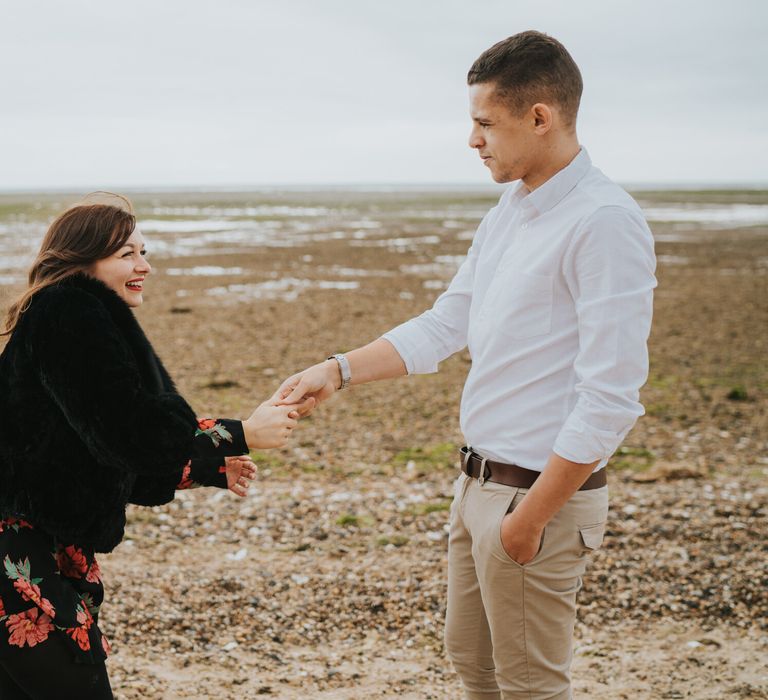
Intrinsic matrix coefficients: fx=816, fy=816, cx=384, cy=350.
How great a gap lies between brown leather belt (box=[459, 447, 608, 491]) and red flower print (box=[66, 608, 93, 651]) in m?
1.38

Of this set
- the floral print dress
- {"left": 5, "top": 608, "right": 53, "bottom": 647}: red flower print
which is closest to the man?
the floral print dress

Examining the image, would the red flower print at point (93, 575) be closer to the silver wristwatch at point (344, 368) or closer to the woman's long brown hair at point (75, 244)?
the woman's long brown hair at point (75, 244)

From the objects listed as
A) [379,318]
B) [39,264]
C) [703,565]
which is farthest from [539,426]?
[379,318]

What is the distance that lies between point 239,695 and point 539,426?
2.70 meters

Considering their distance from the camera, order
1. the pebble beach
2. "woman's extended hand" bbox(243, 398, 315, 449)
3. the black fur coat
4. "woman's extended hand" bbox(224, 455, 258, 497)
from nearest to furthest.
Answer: the black fur coat → "woman's extended hand" bbox(243, 398, 315, 449) → "woman's extended hand" bbox(224, 455, 258, 497) → the pebble beach

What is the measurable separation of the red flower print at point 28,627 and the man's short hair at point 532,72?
7.28 ft

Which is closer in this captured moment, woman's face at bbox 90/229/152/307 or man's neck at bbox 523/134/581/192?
man's neck at bbox 523/134/581/192

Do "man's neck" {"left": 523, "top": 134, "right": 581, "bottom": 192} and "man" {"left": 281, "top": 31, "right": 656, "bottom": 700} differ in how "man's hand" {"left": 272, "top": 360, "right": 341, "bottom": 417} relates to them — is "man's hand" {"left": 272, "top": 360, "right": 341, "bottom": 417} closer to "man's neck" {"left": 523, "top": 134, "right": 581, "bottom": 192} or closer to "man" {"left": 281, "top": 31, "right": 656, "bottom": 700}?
"man" {"left": 281, "top": 31, "right": 656, "bottom": 700}

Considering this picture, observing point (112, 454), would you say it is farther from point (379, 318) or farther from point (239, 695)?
point (379, 318)

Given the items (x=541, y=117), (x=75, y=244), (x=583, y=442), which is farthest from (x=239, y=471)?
(x=541, y=117)

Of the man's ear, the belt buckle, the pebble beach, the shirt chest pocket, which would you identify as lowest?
the pebble beach

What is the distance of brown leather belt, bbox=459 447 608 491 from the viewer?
2705 millimetres

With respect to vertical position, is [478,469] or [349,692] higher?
[478,469]

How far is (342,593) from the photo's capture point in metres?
5.59
